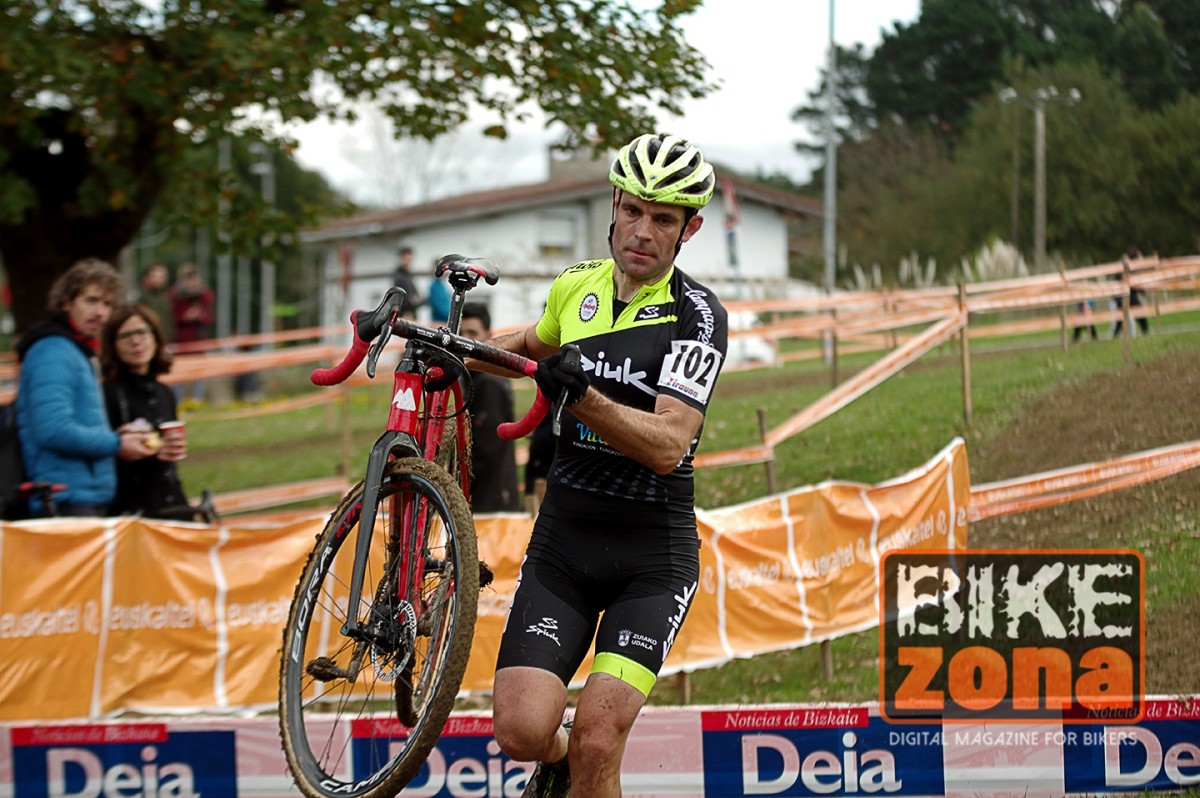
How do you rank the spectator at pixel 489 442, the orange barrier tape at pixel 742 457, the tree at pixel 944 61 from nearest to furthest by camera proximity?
the spectator at pixel 489 442
the orange barrier tape at pixel 742 457
the tree at pixel 944 61

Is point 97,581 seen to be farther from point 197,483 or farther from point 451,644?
point 197,483

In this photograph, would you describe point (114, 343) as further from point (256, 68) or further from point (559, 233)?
point (559, 233)

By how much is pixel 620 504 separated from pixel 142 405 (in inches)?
153

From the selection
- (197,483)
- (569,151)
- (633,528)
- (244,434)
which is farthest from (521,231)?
(633,528)

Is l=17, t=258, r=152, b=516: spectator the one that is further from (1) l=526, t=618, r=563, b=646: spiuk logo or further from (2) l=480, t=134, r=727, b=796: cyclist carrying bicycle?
(1) l=526, t=618, r=563, b=646: spiuk logo

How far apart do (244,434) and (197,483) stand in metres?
5.92

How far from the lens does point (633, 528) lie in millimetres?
4422

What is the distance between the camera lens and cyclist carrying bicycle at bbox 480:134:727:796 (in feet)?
13.6

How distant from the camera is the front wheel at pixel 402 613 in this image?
13.3 feet

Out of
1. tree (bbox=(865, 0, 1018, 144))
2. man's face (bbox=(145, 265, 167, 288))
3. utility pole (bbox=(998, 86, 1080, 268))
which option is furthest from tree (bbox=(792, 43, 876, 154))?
man's face (bbox=(145, 265, 167, 288))

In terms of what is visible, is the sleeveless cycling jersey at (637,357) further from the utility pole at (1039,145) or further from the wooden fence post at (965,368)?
the utility pole at (1039,145)

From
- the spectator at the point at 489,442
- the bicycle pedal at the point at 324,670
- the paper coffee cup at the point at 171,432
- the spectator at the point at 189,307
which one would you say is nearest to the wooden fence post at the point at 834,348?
the spectator at the point at 489,442

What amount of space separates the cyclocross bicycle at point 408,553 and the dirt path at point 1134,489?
4.30 m

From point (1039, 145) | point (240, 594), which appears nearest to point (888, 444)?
point (1039, 145)
